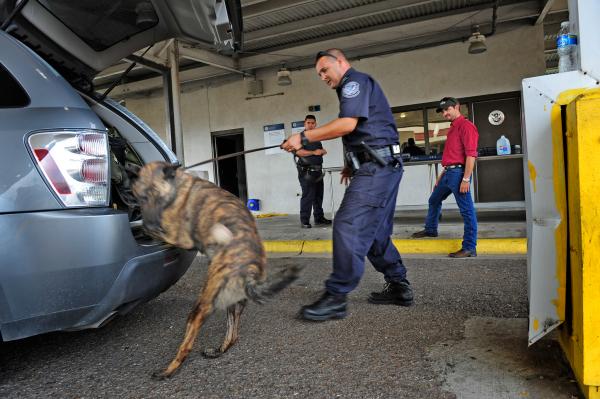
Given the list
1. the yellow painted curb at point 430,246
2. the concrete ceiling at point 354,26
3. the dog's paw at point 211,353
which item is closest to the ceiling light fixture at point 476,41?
the concrete ceiling at point 354,26

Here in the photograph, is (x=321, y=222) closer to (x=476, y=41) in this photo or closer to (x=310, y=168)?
(x=310, y=168)

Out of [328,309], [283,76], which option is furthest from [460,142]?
[283,76]

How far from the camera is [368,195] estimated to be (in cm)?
287

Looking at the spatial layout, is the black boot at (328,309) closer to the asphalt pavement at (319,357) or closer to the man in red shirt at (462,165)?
the asphalt pavement at (319,357)

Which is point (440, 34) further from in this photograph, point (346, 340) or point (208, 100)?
point (346, 340)

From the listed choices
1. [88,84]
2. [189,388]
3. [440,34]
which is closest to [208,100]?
[440,34]

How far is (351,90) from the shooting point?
2.88m

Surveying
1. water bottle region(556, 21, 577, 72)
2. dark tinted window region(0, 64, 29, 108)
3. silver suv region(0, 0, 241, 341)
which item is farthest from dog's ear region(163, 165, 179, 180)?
water bottle region(556, 21, 577, 72)

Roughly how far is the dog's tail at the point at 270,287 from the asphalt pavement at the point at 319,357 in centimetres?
43

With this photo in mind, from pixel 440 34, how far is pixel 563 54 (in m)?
7.49

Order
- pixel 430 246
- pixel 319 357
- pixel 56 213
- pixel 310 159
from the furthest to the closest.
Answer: pixel 310 159 < pixel 430 246 < pixel 319 357 < pixel 56 213

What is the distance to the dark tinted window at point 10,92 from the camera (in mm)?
1980

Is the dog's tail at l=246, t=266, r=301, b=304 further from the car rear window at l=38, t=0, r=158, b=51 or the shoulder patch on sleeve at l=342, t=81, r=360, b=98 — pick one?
the car rear window at l=38, t=0, r=158, b=51

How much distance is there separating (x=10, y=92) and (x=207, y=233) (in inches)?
44.3
